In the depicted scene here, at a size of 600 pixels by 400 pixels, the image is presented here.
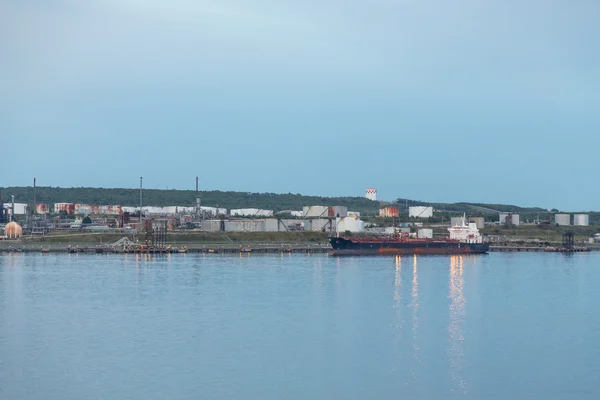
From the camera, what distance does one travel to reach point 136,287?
5969cm

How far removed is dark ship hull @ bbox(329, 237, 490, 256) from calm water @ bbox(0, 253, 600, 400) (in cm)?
3494

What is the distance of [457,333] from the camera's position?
133 feet

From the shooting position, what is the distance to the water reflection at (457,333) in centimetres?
3072

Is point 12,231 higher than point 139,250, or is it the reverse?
point 12,231

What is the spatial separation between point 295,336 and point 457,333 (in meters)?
8.04

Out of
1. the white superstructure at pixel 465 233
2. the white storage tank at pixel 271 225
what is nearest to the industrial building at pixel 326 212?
the white storage tank at pixel 271 225

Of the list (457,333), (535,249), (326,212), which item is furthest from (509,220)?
(457,333)

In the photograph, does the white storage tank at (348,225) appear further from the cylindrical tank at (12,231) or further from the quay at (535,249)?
the cylindrical tank at (12,231)

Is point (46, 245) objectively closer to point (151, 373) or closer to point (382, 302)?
point (382, 302)

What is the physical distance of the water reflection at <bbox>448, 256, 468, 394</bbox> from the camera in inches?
1210

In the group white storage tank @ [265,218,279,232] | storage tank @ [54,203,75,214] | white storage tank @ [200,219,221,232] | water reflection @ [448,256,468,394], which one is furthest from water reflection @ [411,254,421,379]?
storage tank @ [54,203,75,214]

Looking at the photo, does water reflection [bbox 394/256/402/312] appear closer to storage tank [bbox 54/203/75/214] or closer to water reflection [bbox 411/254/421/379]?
water reflection [bbox 411/254/421/379]

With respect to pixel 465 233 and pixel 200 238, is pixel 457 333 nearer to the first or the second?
pixel 465 233

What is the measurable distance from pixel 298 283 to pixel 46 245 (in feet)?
200
